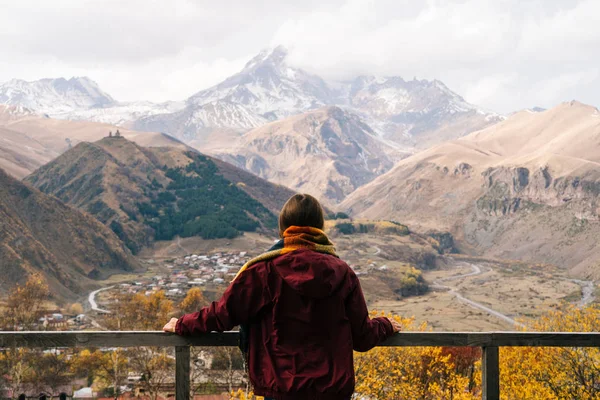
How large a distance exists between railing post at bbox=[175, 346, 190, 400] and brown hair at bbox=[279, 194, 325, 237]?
62.3 inches

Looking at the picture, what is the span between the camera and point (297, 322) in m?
4.20

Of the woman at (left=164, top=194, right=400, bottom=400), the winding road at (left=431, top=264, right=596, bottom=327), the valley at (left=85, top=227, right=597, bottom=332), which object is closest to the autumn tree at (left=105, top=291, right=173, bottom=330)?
the valley at (left=85, top=227, right=597, bottom=332)

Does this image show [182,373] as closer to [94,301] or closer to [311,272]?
[311,272]

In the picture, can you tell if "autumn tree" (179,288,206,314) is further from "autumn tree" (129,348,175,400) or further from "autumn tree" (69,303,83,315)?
"autumn tree" (129,348,175,400)

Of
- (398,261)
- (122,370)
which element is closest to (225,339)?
(122,370)

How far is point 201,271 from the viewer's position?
135625 millimetres

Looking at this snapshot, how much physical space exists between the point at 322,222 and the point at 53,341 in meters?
2.60

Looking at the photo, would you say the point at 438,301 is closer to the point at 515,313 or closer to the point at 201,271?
the point at 515,313

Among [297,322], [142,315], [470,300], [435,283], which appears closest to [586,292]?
[470,300]

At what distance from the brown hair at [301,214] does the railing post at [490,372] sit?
7.25 ft

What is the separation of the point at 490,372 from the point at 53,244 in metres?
135

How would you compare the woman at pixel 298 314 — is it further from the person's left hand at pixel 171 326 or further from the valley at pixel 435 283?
the valley at pixel 435 283

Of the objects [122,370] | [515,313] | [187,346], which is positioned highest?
[187,346]

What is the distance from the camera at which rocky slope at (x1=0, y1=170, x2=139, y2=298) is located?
107m
